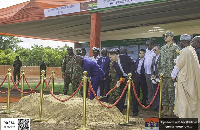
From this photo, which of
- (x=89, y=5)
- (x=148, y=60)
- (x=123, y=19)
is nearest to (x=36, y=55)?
(x=123, y=19)

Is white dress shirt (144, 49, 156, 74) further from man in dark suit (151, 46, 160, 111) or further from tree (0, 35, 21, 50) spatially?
tree (0, 35, 21, 50)

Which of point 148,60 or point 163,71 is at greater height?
point 148,60

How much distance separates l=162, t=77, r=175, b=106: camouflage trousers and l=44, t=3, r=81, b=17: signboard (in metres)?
5.30

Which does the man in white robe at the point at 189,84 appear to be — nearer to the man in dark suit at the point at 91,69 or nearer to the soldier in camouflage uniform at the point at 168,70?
the soldier in camouflage uniform at the point at 168,70

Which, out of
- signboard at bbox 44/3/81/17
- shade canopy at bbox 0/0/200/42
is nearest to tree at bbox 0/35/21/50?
shade canopy at bbox 0/0/200/42

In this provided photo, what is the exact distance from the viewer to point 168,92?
23.2 feet

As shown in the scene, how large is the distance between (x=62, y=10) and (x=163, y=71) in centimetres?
609

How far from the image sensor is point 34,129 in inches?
216

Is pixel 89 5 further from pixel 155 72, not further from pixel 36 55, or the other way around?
pixel 36 55

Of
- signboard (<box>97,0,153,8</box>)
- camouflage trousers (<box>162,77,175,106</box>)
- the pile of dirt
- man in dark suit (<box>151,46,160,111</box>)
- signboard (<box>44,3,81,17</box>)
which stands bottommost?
the pile of dirt

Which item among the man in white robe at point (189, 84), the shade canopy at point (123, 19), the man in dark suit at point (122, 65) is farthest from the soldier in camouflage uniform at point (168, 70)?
the shade canopy at point (123, 19)

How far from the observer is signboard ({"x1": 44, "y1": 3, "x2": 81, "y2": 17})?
11297 mm

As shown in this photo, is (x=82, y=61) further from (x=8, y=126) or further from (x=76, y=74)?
(x=8, y=126)

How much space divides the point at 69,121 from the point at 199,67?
294 cm
